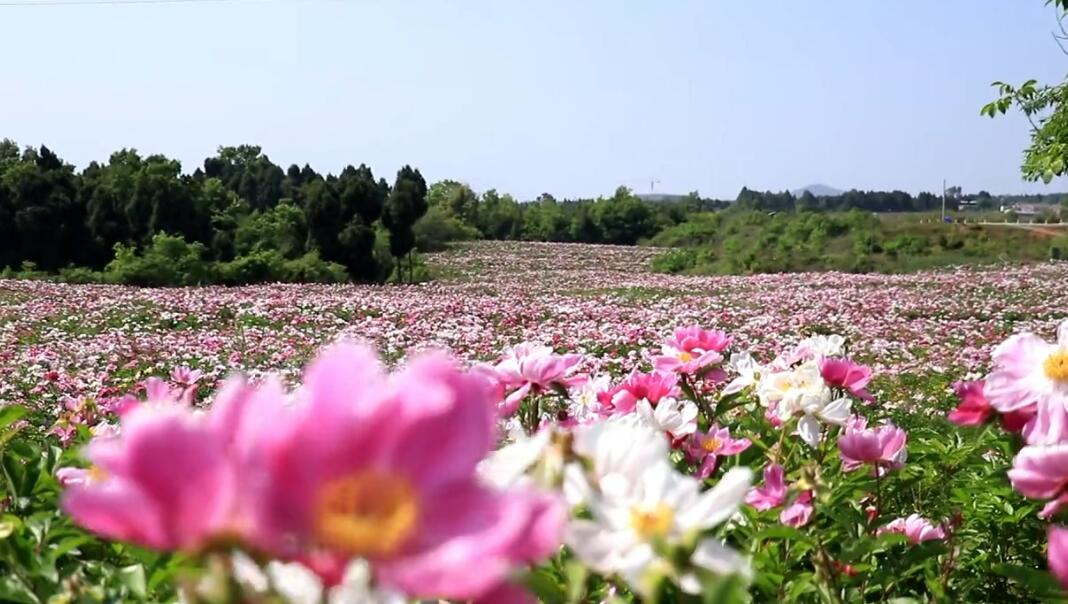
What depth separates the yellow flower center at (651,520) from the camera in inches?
23.5

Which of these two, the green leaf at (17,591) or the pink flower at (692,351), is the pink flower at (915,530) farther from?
the green leaf at (17,591)

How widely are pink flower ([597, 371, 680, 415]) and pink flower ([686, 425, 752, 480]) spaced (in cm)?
8

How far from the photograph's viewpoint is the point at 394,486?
45cm

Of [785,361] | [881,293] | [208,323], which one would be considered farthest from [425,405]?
[881,293]

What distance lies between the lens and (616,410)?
1544 mm

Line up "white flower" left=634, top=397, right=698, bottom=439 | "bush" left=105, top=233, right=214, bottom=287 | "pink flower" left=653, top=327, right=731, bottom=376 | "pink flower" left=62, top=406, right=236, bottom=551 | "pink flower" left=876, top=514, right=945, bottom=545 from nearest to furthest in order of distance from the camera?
"pink flower" left=62, top=406, right=236, bottom=551
"white flower" left=634, top=397, right=698, bottom=439
"pink flower" left=876, top=514, right=945, bottom=545
"pink flower" left=653, top=327, right=731, bottom=376
"bush" left=105, top=233, right=214, bottom=287

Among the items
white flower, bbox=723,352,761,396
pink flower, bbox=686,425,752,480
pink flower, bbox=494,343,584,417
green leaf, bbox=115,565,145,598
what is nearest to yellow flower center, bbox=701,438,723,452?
pink flower, bbox=686,425,752,480

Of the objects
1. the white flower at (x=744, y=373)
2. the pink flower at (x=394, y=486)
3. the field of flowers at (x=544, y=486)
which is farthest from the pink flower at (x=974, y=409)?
the pink flower at (x=394, y=486)

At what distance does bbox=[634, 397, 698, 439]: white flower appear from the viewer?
55.2 inches

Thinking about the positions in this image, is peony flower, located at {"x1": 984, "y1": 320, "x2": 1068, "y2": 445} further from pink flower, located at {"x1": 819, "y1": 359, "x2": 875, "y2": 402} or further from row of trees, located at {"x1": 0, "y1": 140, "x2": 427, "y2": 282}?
row of trees, located at {"x1": 0, "y1": 140, "x2": 427, "y2": 282}

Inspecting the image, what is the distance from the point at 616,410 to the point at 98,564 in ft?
2.46

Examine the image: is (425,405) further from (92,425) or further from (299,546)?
(92,425)

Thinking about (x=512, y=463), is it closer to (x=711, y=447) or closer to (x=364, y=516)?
(x=364, y=516)

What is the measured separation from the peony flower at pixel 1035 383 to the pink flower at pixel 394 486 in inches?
30.0
